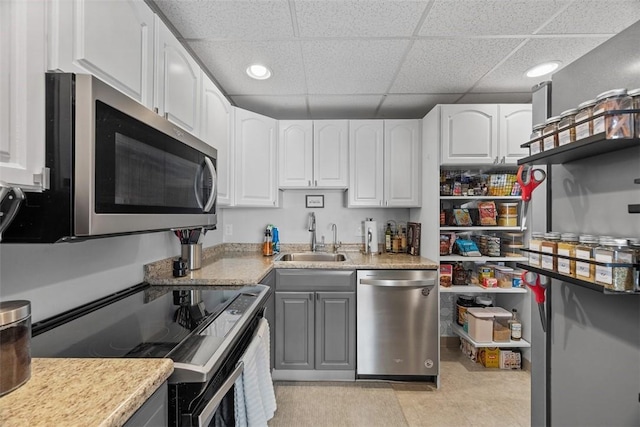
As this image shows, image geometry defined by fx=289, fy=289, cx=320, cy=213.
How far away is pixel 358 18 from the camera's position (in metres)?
1.49

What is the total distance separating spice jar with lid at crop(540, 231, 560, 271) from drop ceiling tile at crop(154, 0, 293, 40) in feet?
5.06

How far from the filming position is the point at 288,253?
285cm

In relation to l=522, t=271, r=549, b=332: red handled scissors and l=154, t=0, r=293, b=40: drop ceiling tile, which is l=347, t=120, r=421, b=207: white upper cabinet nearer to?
l=154, t=0, r=293, b=40: drop ceiling tile

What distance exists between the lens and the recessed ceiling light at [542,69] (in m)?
1.98

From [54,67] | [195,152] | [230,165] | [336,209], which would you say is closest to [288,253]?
[336,209]

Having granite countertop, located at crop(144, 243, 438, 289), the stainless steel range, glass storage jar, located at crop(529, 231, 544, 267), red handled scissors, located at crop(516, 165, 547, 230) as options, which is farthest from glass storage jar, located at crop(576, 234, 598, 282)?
granite countertop, located at crop(144, 243, 438, 289)

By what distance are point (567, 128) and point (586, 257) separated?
43 cm

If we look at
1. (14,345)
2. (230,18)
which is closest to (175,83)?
(230,18)

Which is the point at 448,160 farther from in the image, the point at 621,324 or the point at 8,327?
the point at 8,327

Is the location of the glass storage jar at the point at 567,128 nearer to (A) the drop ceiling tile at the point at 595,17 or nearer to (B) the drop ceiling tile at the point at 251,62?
(A) the drop ceiling tile at the point at 595,17

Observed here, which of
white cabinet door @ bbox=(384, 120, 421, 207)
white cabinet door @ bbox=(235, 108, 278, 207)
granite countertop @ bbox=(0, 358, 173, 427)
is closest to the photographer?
granite countertop @ bbox=(0, 358, 173, 427)

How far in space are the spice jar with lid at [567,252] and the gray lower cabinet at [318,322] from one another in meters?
1.42

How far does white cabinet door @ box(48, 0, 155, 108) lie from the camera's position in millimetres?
794

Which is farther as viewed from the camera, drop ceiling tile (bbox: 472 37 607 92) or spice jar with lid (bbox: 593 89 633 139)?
drop ceiling tile (bbox: 472 37 607 92)
